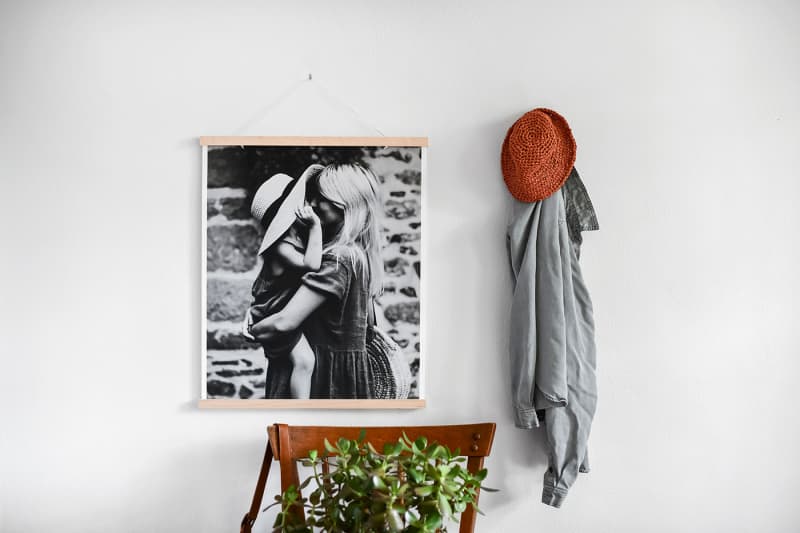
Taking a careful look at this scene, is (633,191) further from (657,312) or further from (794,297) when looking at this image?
(794,297)

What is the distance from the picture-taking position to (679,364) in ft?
5.70

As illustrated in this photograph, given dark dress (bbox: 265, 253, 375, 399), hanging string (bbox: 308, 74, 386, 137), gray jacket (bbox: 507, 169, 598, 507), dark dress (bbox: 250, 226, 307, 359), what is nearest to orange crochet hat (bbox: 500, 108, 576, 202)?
gray jacket (bbox: 507, 169, 598, 507)

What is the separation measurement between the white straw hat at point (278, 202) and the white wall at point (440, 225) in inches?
6.0

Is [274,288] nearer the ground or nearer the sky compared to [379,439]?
nearer the sky

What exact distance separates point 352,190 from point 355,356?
477 millimetres

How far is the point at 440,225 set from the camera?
175 centimetres

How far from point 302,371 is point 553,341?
706 mm

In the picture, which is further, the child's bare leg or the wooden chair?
the child's bare leg

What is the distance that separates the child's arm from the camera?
5.64 feet

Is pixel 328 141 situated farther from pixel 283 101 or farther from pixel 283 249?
pixel 283 249

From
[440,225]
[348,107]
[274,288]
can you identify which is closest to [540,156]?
[440,225]

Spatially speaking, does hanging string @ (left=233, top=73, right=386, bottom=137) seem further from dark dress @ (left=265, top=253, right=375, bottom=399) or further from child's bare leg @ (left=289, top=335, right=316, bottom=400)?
child's bare leg @ (left=289, top=335, right=316, bottom=400)

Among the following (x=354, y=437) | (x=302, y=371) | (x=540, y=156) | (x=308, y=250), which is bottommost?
(x=354, y=437)

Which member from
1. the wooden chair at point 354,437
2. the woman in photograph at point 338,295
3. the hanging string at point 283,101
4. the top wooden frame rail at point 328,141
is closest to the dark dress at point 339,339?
the woman in photograph at point 338,295
